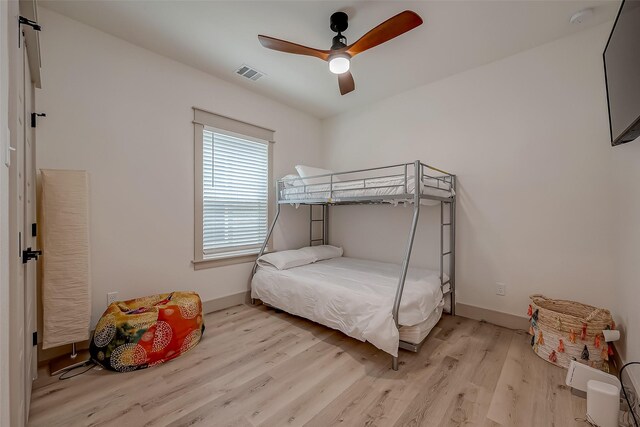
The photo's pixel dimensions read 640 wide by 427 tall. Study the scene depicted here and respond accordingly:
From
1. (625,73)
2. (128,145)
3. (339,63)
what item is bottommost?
(128,145)

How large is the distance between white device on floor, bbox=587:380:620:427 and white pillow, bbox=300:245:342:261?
8.23 ft

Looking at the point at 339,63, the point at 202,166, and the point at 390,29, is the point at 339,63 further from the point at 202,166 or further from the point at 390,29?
the point at 202,166

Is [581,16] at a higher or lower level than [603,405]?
higher

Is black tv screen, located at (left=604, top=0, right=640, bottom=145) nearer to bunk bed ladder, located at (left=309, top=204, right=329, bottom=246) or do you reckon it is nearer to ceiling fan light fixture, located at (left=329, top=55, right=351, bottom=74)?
ceiling fan light fixture, located at (left=329, top=55, right=351, bottom=74)

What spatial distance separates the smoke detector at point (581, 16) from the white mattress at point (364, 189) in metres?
1.55

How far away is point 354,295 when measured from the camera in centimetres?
220

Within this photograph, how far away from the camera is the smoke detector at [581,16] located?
1.97 meters

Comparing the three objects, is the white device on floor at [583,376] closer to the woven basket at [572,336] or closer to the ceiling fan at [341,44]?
the woven basket at [572,336]

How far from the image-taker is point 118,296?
2309mm

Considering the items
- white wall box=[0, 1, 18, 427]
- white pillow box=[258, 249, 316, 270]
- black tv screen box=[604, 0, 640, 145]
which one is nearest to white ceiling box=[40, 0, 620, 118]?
black tv screen box=[604, 0, 640, 145]

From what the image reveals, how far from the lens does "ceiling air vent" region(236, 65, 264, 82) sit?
2.79 m

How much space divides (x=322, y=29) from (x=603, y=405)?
3.04 meters

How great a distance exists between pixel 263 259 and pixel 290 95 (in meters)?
2.11

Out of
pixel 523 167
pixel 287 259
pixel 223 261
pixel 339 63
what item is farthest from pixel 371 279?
pixel 339 63
